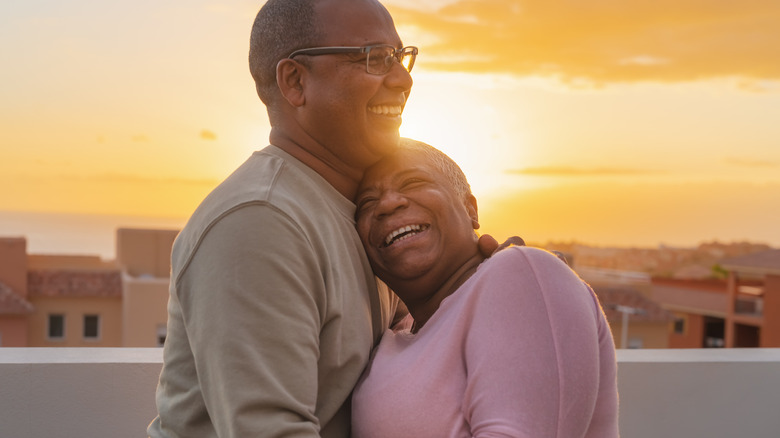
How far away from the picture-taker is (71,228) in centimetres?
9981

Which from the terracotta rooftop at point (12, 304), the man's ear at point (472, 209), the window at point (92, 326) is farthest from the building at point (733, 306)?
the man's ear at point (472, 209)

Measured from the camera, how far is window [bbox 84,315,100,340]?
28.5 meters

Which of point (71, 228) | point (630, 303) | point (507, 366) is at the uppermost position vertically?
point (507, 366)

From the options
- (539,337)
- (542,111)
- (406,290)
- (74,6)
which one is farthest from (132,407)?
(74,6)

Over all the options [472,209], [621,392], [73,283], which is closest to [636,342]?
[73,283]

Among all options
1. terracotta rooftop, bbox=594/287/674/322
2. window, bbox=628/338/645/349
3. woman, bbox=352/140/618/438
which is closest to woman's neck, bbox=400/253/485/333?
woman, bbox=352/140/618/438

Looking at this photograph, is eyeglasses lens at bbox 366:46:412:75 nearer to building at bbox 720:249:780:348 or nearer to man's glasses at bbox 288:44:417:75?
man's glasses at bbox 288:44:417:75

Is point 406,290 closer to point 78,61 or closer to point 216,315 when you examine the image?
point 216,315

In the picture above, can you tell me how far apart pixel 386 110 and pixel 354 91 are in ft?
0.32

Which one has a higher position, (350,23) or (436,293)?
(350,23)

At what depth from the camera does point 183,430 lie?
5.74ft

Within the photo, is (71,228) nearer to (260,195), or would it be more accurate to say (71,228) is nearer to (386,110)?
(386,110)

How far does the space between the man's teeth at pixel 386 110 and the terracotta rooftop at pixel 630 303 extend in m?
28.8

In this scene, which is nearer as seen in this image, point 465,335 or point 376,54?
point 465,335
